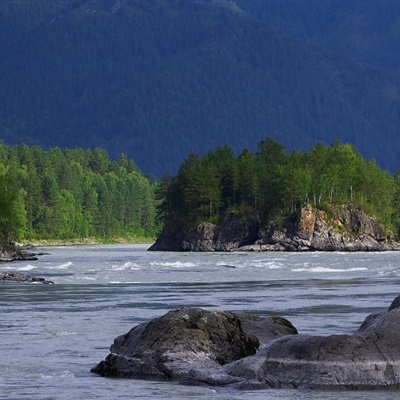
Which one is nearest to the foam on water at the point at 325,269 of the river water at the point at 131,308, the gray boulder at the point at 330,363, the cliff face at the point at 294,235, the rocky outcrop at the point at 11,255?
the river water at the point at 131,308

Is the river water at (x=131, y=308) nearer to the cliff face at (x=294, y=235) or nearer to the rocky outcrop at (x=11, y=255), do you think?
the rocky outcrop at (x=11, y=255)

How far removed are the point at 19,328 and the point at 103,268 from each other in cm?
5813

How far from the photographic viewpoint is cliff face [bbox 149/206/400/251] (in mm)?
172750

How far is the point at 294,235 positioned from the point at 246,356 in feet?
475

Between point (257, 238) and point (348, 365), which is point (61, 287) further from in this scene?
point (257, 238)

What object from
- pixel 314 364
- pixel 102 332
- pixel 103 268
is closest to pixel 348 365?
pixel 314 364

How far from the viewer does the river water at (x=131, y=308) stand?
88.8 feet

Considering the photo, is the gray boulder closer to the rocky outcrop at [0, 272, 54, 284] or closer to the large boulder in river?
the large boulder in river

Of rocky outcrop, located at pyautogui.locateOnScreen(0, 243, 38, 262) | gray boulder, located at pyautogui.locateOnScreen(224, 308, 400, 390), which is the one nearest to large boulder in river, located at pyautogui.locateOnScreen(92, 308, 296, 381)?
gray boulder, located at pyautogui.locateOnScreen(224, 308, 400, 390)

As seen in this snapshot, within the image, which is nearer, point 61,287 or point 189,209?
point 61,287

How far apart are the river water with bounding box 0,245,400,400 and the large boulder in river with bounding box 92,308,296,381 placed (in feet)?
2.15

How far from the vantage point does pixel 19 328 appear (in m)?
40.3

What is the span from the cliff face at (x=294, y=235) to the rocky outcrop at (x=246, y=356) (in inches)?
5570

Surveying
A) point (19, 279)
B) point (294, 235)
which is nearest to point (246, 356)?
point (19, 279)
